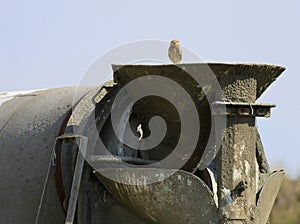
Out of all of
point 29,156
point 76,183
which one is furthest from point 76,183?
point 29,156

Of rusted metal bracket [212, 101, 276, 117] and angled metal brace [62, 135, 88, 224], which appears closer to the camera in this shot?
rusted metal bracket [212, 101, 276, 117]

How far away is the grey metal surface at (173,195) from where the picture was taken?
6.00 metres

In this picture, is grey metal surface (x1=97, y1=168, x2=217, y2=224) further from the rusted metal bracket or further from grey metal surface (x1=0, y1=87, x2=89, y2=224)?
grey metal surface (x1=0, y1=87, x2=89, y2=224)

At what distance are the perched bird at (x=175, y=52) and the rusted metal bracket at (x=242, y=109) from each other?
449 mm

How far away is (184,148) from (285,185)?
13.0 metres

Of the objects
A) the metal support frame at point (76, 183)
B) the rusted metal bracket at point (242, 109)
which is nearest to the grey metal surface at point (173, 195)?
the metal support frame at point (76, 183)

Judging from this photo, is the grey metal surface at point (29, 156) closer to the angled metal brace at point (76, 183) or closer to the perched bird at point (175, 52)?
the angled metal brace at point (76, 183)

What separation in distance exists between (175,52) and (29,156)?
5.56 feet

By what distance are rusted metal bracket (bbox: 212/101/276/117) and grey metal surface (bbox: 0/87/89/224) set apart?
147cm

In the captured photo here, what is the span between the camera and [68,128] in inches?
265

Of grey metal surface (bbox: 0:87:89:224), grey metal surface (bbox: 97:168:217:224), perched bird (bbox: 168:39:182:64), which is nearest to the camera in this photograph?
grey metal surface (bbox: 97:168:217:224)

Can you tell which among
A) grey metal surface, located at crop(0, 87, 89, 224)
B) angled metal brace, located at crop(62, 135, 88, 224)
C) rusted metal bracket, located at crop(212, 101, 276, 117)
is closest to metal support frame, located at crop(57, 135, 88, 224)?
angled metal brace, located at crop(62, 135, 88, 224)

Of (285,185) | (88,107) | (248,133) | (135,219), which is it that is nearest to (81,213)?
(135,219)

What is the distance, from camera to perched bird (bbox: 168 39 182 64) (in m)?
6.20
